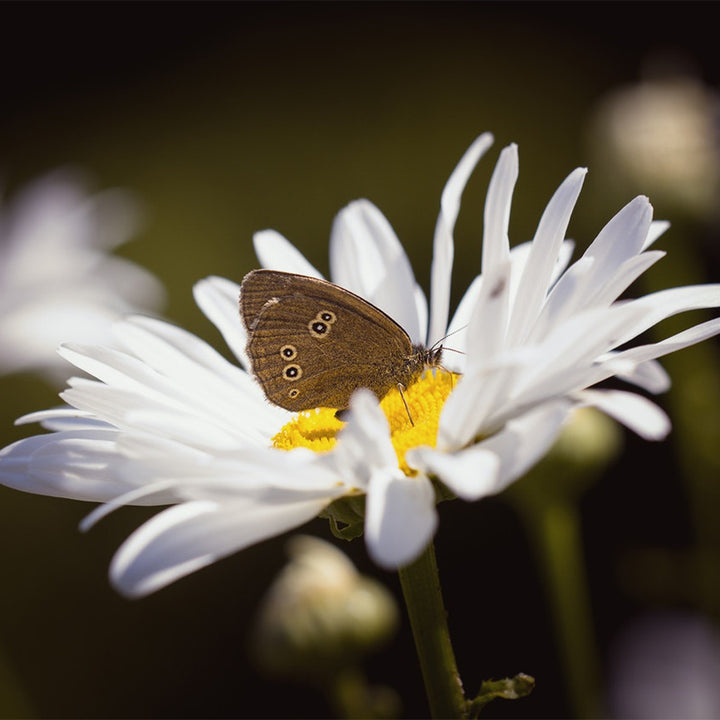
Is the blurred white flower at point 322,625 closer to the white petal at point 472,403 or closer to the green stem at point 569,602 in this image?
the green stem at point 569,602

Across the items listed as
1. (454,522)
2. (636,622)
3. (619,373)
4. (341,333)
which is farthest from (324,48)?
(619,373)

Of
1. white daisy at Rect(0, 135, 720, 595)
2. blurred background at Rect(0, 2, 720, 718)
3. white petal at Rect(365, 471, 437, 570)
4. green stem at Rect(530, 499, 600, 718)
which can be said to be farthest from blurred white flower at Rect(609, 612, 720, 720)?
white petal at Rect(365, 471, 437, 570)

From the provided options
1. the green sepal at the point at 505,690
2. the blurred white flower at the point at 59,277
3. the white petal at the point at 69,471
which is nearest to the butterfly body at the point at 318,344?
the white petal at the point at 69,471

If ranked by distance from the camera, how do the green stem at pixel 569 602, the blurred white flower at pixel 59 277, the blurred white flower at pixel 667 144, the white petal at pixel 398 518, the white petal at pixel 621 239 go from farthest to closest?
the blurred white flower at pixel 59 277
the blurred white flower at pixel 667 144
the green stem at pixel 569 602
the white petal at pixel 621 239
the white petal at pixel 398 518

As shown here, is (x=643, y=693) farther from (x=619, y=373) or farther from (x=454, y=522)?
(x=619, y=373)

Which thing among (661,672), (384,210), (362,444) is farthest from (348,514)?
(384,210)

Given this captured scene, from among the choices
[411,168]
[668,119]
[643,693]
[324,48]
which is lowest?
[643,693]
